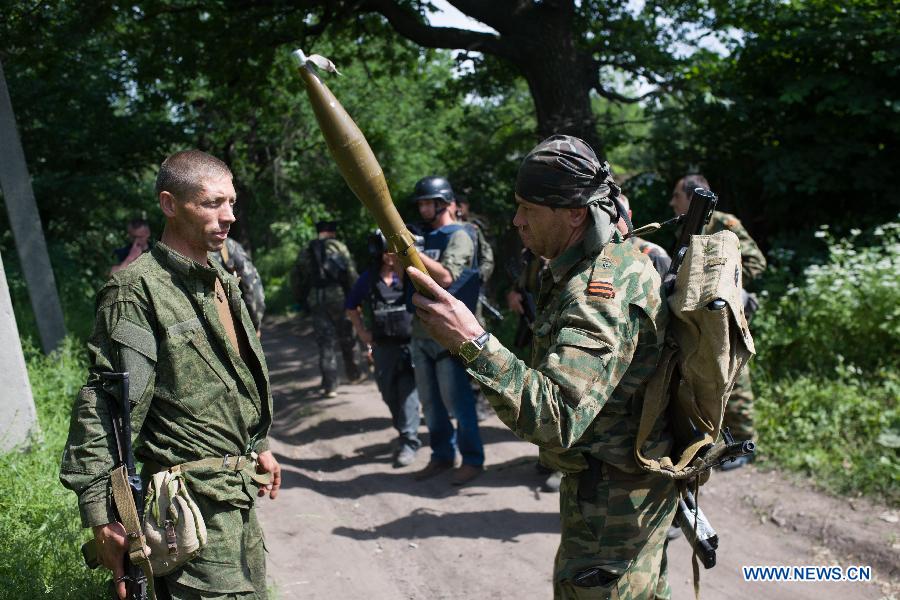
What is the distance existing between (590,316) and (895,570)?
340 centimetres

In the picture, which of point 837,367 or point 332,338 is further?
point 332,338

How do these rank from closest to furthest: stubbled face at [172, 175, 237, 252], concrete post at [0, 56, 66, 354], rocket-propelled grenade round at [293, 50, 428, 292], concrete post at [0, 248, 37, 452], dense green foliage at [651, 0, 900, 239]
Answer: rocket-propelled grenade round at [293, 50, 428, 292]
stubbled face at [172, 175, 237, 252]
concrete post at [0, 248, 37, 452]
concrete post at [0, 56, 66, 354]
dense green foliage at [651, 0, 900, 239]

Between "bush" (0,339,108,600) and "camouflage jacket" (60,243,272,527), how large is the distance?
1.27 meters

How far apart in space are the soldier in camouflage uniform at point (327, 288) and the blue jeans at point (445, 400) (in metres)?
3.03

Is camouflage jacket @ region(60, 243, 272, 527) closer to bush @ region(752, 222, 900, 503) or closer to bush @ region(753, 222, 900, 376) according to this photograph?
bush @ region(752, 222, 900, 503)

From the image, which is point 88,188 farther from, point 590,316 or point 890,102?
point 590,316

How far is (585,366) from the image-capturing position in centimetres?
219

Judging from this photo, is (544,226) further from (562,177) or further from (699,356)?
(699,356)

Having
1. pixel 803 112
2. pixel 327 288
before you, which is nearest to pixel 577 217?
pixel 327 288

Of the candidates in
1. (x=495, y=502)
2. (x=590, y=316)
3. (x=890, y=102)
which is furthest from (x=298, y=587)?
(x=890, y=102)

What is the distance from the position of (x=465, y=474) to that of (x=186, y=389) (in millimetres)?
3659

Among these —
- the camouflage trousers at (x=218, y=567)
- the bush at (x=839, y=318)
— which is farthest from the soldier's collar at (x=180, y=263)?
the bush at (x=839, y=318)

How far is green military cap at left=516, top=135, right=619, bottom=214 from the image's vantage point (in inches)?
95.0

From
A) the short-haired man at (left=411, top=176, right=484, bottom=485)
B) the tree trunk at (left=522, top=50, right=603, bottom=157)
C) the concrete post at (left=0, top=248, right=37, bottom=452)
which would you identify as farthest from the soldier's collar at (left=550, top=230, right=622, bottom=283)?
the tree trunk at (left=522, top=50, right=603, bottom=157)
